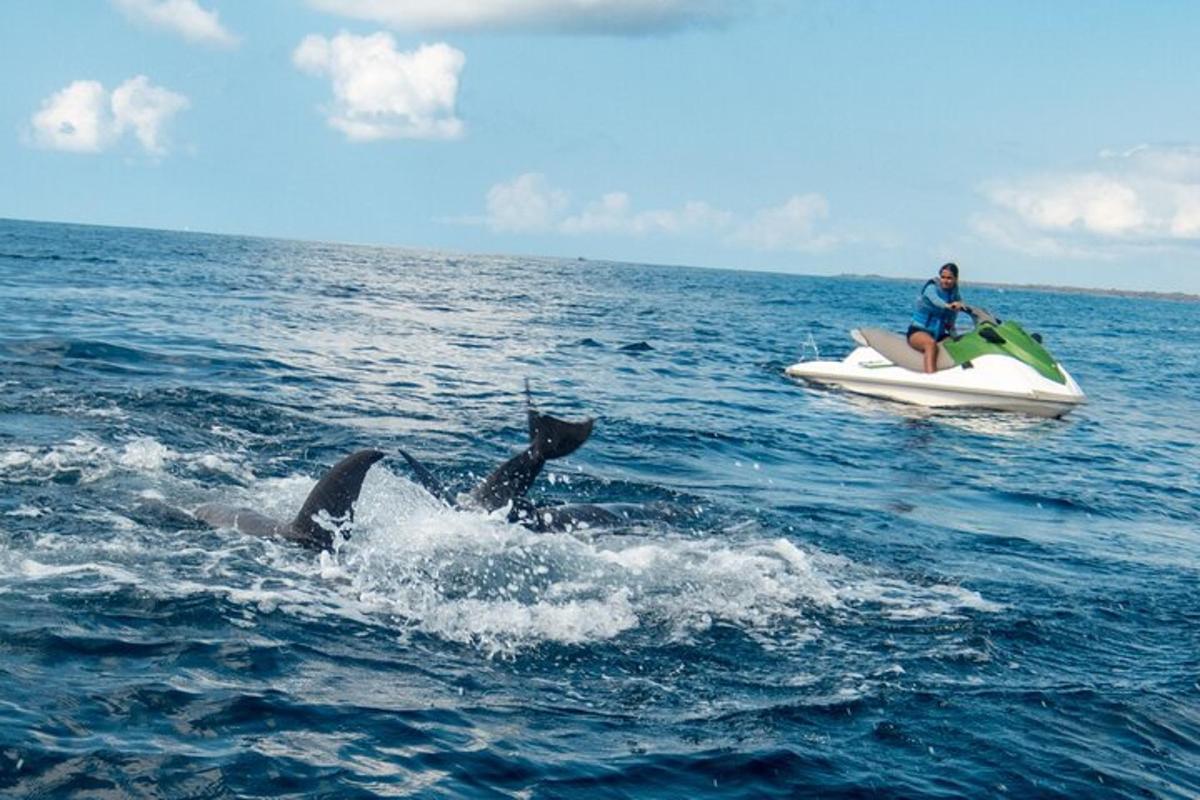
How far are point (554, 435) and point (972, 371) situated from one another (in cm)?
1391

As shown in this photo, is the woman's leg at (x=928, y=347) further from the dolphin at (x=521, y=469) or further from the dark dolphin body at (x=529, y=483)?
the dolphin at (x=521, y=469)

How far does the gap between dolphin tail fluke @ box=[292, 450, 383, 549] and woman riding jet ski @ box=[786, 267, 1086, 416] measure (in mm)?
14720

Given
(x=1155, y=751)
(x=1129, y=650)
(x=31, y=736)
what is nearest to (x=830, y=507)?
(x=1129, y=650)

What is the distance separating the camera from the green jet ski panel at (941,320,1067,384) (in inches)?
886

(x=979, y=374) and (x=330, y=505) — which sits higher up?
(x=979, y=374)

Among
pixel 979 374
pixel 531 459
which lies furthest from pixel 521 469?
pixel 979 374

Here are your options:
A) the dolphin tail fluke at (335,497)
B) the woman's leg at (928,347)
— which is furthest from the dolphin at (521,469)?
the woman's leg at (928,347)

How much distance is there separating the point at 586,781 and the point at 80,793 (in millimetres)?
2349

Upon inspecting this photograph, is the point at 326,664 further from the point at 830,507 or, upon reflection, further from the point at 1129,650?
the point at 830,507

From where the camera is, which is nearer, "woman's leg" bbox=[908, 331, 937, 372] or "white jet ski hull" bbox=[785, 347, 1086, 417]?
"white jet ski hull" bbox=[785, 347, 1086, 417]

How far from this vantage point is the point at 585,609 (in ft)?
28.1

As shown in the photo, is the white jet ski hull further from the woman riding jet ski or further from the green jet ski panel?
the green jet ski panel

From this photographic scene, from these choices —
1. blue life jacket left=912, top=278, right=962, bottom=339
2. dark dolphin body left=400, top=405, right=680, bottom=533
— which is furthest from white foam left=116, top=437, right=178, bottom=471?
blue life jacket left=912, top=278, right=962, bottom=339

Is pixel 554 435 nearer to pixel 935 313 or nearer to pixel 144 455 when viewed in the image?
pixel 144 455
